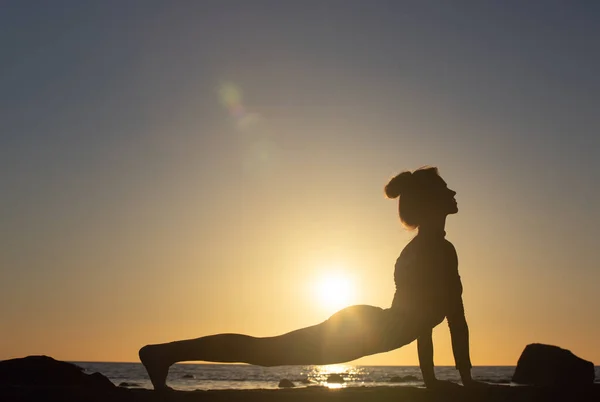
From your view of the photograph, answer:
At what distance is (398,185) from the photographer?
7750 millimetres

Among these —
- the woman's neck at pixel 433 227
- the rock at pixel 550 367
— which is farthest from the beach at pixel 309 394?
the rock at pixel 550 367

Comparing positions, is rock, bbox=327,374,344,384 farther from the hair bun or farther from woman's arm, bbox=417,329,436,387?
the hair bun

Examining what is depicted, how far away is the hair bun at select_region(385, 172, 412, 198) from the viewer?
770cm

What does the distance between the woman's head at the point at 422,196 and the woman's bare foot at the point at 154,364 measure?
10.4ft

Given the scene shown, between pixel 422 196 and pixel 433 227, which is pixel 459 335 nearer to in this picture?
pixel 433 227

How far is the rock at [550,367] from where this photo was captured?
52.3m

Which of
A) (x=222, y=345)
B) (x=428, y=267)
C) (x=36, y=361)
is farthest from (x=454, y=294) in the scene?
(x=36, y=361)

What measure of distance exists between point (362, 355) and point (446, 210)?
74.5 inches

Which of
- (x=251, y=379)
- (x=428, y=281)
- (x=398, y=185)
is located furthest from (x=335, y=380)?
(x=428, y=281)

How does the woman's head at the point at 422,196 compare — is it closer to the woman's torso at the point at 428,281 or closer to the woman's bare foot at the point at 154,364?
the woman's torso at the point at 428,281

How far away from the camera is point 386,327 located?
22.4ft

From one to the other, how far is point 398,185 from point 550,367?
54.6 meters

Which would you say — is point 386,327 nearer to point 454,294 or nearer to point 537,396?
point 454,294

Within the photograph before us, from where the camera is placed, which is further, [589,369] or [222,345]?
[589,369]
